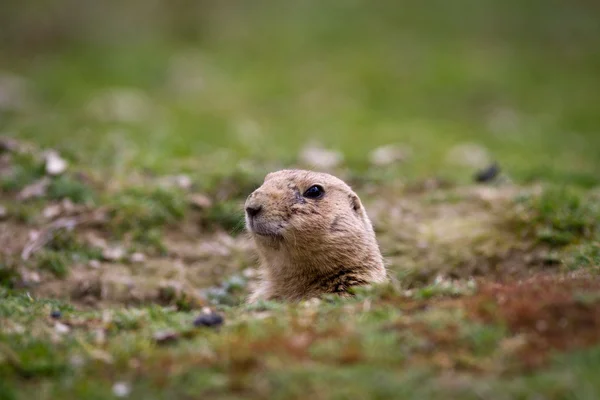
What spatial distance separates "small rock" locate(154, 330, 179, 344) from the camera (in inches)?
187

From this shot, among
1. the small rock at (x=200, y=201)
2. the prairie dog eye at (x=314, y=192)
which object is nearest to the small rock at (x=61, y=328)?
the prairie dog eye at (x=314, y=192)

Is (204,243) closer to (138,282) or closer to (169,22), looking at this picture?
(138,282)

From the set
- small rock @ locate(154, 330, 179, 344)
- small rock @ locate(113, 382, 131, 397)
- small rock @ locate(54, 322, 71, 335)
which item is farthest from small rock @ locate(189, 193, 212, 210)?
small rock @ locate(113, 382, 131, 397)

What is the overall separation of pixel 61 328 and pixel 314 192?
2.78m

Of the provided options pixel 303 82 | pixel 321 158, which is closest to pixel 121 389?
pixel 321 158

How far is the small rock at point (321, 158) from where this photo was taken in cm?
1102

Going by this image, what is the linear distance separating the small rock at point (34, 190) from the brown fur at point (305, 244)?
3.05m

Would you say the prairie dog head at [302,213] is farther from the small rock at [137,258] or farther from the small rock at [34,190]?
the small rock at [34,190]

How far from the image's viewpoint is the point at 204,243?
28.6ft

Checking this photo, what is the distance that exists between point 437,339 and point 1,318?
9.81ft

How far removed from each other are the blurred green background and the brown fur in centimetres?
321

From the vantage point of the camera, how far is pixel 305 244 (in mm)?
6688

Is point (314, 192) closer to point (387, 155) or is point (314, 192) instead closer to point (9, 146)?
point (9, 146)

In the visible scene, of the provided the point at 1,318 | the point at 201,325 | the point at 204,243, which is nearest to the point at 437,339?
the point at 201,325
